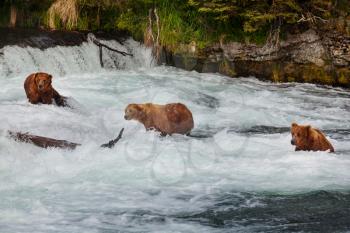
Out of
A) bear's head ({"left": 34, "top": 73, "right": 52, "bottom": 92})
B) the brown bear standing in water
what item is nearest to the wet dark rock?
the brown bear standing in water

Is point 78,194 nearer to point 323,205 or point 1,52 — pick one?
point 323,205

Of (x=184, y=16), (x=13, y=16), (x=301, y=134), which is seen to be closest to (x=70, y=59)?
(x=184, y=16)

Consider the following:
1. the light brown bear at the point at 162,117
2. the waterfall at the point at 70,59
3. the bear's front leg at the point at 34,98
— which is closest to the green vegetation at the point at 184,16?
the waterfall at the point at 70,59

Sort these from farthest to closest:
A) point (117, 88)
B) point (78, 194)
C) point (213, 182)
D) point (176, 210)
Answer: point (117, 88)
point (213, 182)
point (78, 194)
point (176, 210)

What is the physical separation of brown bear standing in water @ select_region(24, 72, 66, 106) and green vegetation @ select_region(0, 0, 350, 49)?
6.03 meters

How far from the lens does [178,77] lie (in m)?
12.9

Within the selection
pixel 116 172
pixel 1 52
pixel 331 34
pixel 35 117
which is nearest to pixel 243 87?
pixel 331 34

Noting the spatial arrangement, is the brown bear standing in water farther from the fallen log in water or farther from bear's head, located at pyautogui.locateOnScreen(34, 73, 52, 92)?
the fallen log in water

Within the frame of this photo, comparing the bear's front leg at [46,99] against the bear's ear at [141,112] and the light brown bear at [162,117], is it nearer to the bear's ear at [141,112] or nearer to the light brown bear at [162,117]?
the light brown bear at [162,117]

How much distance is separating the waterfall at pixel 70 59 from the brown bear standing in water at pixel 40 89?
11.0ft

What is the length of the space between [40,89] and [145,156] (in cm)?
233

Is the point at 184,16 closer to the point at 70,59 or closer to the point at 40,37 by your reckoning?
the point at 70,59

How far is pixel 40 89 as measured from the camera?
8297 millimetres

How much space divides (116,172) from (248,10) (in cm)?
838
